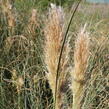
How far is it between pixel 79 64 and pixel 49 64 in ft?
0.39

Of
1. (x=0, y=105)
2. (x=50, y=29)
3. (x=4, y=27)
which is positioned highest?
(x=50, y=29)

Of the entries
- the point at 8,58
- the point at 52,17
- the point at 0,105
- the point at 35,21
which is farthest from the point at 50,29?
the point at 35,21

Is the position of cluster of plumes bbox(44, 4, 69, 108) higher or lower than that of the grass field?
higher

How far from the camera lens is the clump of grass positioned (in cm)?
127

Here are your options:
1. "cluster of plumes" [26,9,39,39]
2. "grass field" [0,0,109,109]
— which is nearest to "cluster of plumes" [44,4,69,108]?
"grass field" [0,0,109,109]

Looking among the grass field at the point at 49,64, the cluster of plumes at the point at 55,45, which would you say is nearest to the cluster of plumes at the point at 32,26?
the grass field at the point at 49,64

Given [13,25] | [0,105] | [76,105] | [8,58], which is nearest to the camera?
[76,105]

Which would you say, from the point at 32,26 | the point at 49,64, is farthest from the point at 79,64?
the point at 32,26

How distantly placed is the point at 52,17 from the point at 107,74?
157cm

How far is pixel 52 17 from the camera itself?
4.15 feet

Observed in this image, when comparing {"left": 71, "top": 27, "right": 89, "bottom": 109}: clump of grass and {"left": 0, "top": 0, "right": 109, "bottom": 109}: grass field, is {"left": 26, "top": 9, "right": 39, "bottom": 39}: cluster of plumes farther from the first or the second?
{"left": 71, "top": 27, "right": 89, "bottom": 109}: clump of grass

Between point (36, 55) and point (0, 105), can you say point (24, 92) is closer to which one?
point (0, 105)

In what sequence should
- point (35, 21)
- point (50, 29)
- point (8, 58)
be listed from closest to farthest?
point (50, 29) < point (8, 58) < point (35, 21)

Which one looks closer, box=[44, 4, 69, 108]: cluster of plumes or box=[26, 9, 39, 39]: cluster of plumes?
box=[44, 4, 69, 108]: cluster of plumes
